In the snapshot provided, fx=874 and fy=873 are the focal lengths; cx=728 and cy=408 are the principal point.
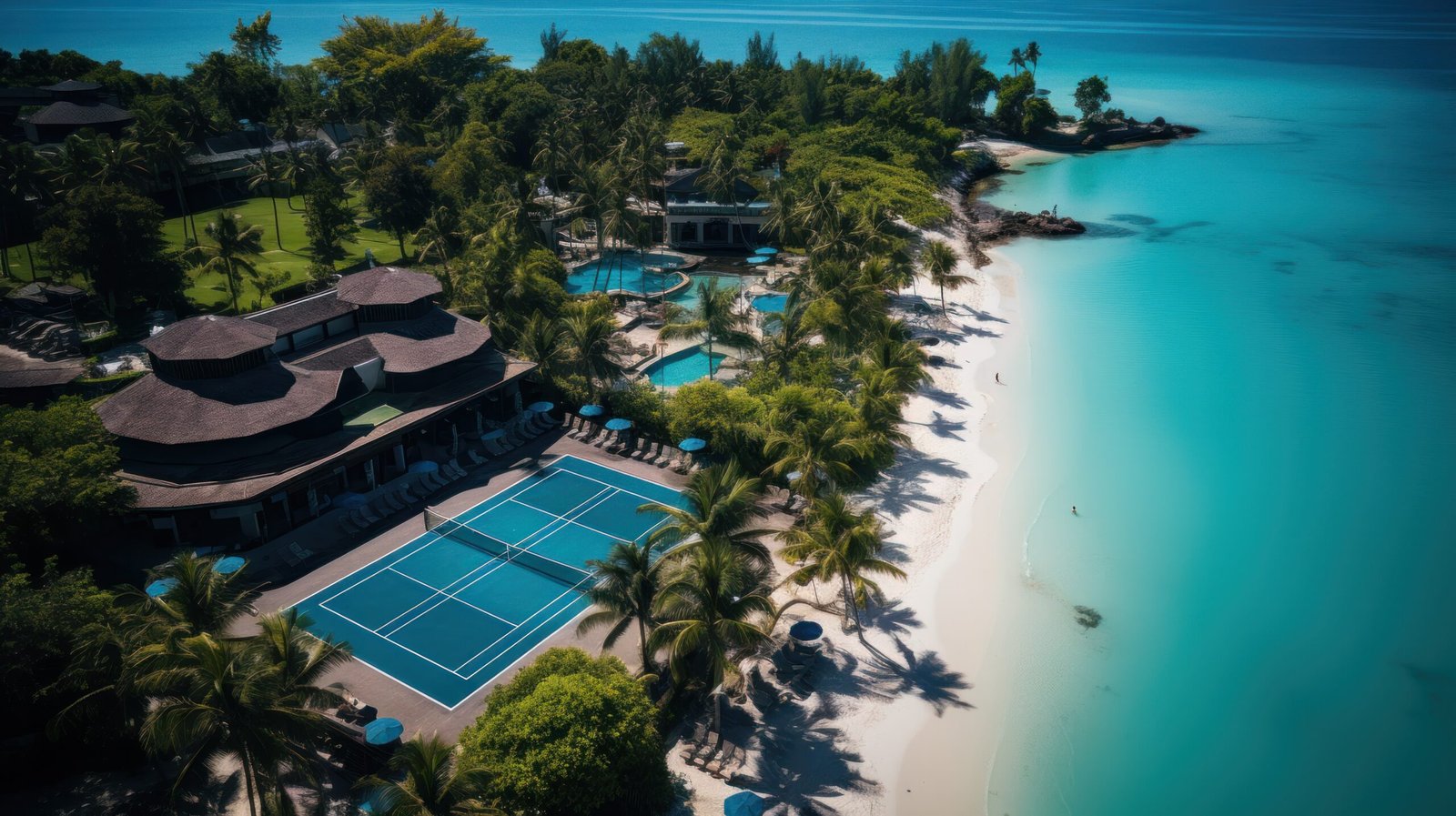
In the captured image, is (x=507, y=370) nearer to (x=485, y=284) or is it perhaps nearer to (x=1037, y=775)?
(x=485, y=284)

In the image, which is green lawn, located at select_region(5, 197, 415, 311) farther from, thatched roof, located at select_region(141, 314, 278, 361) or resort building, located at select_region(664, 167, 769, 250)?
resort building, located at select_region(664, 167, 769, 250)

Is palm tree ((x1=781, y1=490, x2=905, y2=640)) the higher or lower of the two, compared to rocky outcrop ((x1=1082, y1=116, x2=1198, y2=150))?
lower

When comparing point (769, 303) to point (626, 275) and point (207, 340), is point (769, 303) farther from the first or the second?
point (207, 340)

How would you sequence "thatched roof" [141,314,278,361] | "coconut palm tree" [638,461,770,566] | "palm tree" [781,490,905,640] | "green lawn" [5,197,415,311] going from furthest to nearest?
"green lawn" [5,197,415,311] < "thatched roof" [141,314,278,361] < "palm tree" [781,490,905,640] < "coconut palm tree" [638,461,770,566]

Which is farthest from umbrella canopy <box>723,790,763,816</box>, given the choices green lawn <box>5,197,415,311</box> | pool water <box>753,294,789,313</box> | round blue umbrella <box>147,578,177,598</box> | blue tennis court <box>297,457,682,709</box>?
green lawn <box>5,197,415,311</box>

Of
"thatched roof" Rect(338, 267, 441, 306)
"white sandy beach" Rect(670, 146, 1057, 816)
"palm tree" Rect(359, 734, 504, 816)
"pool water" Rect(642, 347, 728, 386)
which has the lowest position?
"white sandy beach" Rect(670, 146, 1057, 816)

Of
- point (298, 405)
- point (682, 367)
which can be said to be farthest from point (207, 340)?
point (682, 367)
